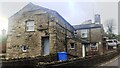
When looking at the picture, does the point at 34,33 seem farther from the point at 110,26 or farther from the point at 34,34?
the point at 110,26

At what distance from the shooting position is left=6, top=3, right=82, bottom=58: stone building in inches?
1022

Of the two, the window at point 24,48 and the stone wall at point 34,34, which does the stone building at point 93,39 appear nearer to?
the stone wall at point 34,34

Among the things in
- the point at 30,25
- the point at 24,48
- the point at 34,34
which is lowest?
the point at 24,48

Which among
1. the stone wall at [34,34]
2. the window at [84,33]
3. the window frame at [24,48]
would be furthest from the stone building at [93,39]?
the window frame at [24,48]

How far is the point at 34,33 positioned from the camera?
26703 mm

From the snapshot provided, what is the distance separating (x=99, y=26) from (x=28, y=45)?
14.2 m

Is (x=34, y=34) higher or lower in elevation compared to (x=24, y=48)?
higher

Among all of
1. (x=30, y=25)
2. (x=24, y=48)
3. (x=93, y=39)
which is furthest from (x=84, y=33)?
(x=24, y=48)

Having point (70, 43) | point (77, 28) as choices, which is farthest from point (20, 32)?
point (77, 28)

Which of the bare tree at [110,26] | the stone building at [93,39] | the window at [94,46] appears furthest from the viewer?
the bare tree at [110,26]

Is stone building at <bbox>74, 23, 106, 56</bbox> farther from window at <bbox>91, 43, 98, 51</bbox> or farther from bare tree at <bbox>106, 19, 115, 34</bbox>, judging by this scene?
bare tree at <bbox>106, 19, 115, 34</bbox>

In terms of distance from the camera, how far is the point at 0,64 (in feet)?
44.0

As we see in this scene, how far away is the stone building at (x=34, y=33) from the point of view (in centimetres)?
2595

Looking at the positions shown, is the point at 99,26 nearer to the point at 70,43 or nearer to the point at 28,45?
the point at 70,43
